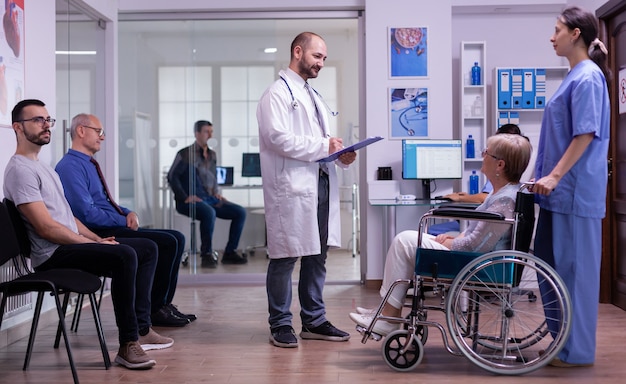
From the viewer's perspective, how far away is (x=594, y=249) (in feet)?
11.0

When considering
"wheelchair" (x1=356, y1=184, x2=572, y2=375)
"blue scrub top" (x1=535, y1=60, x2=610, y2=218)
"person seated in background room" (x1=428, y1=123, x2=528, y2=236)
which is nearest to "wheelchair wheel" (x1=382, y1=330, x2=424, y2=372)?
"wheelchair" (x1=356, y1=184, x2=572, y2=375)

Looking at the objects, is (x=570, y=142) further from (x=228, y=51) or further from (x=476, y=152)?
(x=228, y=51)

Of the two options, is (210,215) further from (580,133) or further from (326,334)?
(580,133)

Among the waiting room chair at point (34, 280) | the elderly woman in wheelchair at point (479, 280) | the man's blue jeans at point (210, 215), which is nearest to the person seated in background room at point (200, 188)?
the man's blue jeans at point (210, 215)

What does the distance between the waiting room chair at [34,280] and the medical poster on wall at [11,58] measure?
0.74m

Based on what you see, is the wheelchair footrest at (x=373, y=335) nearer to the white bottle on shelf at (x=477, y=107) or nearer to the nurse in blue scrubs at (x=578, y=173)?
the nurse in blue scrubs at (x=578, y=173)

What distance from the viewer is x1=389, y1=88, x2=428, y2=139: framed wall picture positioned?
604cm

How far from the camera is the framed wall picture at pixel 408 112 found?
6035 millimetres

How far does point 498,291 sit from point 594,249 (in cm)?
47

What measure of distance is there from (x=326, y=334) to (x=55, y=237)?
136cm

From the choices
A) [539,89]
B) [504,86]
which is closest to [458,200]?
[504,86]

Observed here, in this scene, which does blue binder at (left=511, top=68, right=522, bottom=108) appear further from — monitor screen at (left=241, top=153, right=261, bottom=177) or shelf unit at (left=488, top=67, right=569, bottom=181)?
monitor screen at (left=241, top=153, right=261, bottom=177)

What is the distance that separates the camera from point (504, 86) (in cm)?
617

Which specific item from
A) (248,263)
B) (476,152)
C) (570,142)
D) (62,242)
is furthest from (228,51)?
(570,142)
